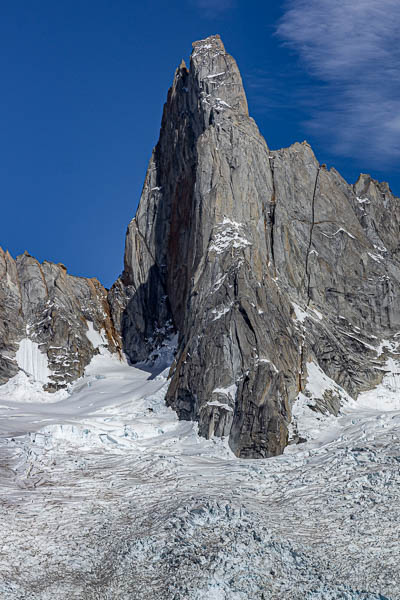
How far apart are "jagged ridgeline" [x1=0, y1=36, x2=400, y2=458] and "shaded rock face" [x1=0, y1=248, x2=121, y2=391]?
0.14 meters

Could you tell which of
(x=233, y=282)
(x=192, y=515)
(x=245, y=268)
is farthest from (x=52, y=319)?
(x=192, y=515)

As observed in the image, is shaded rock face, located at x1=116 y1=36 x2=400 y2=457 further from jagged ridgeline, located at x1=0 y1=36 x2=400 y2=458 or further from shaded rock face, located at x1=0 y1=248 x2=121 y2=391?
shaded rock face, located at x1=0 y1=248 x2=121 y2=391

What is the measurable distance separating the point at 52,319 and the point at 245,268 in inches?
840

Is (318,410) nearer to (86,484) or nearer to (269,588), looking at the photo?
(86,484)

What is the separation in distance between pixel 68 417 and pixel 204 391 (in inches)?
334

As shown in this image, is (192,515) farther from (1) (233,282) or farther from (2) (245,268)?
(2) (245,268)

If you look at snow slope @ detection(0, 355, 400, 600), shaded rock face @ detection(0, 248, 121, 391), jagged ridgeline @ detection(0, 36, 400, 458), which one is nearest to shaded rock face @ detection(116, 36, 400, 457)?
jagged ridgeline @ detection(0, 36, 400, 458)

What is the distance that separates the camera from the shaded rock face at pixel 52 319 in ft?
203

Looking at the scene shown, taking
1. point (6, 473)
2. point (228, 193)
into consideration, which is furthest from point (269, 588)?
point (228, 193)

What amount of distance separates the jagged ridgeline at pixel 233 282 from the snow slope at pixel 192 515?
151 inches

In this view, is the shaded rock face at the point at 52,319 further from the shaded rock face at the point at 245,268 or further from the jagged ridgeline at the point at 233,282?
the shaded rock face at the point at 245,268

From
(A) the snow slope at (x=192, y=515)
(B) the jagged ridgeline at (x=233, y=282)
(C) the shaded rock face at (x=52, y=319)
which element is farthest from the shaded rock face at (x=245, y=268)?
(A) the snow slope at (x=192, y=515)

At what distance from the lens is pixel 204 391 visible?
148 feet

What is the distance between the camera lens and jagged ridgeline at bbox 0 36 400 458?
45938 millimetres
